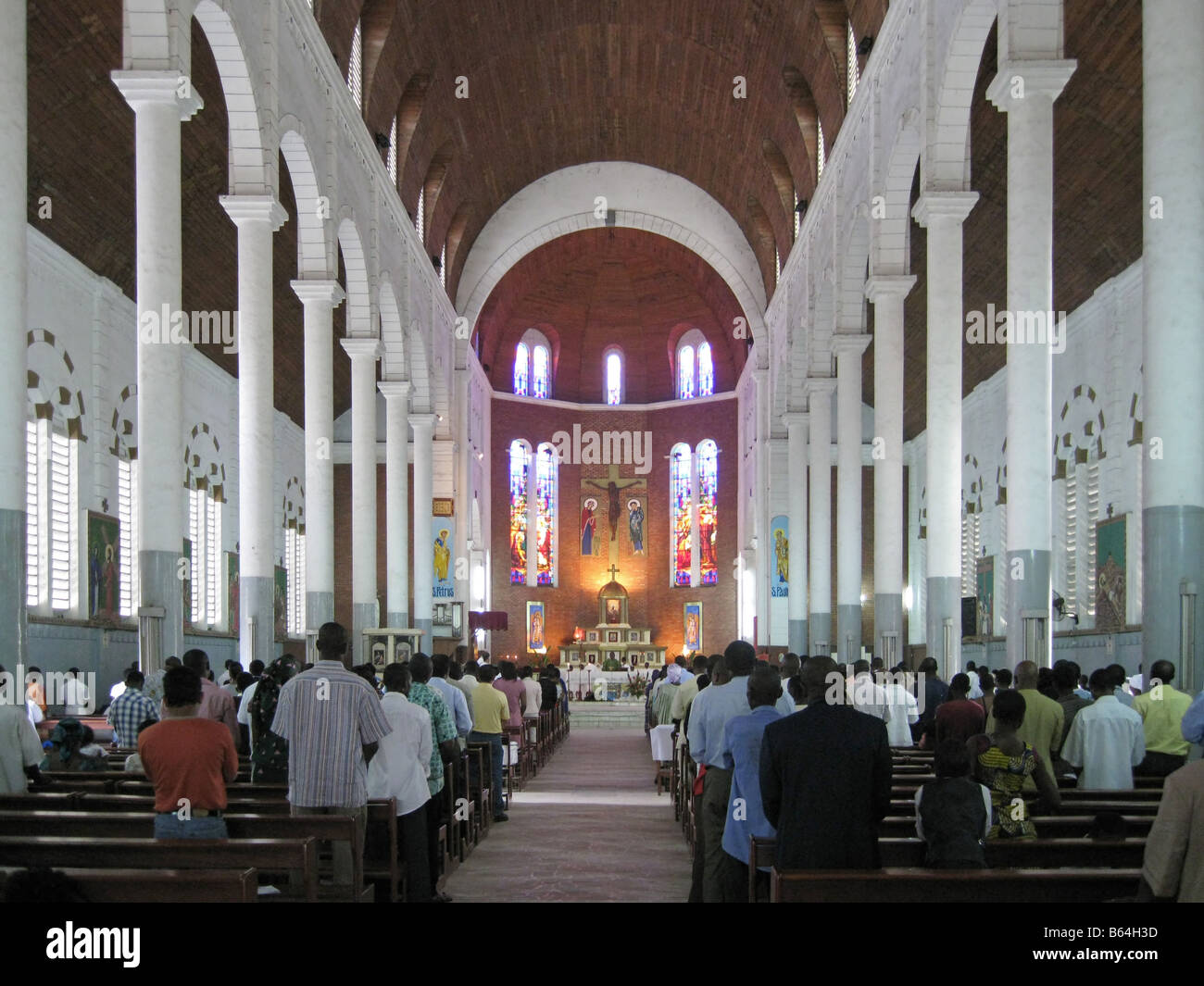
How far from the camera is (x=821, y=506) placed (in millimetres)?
26031

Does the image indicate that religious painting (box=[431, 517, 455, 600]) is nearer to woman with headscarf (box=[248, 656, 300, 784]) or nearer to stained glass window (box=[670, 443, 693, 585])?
stained glass window (box=[670, 443, 693, 585])

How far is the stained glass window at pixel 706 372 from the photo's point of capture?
4253 cm

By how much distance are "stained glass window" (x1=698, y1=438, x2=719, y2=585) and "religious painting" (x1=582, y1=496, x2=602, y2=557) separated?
3433 millimetres

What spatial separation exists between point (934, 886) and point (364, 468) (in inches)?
735

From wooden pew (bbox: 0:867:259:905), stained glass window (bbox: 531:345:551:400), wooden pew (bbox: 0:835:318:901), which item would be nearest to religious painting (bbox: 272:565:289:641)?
stained glass window (bbox: 531:345:551:400)

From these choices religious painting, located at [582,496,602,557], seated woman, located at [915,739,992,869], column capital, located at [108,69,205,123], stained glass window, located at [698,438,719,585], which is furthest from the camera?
religious painting, located at [582,496,602,557]

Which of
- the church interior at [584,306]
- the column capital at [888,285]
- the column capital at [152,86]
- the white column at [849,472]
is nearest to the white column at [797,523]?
the church interior at [584,306]

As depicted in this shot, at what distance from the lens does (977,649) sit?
93.6ft

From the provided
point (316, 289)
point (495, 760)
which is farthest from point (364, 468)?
point (495, 760)

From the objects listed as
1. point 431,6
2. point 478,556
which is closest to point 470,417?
point 478,556

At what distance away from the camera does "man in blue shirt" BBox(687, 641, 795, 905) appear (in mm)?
7020

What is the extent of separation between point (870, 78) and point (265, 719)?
48.8 feet

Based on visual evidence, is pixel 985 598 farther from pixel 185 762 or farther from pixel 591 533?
pixel 185 762

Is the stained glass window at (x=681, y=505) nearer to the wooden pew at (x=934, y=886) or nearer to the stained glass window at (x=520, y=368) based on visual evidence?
the stained glass window at (x=520, y=368)
